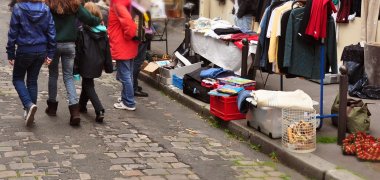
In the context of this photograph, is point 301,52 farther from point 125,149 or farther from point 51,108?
point 51,108

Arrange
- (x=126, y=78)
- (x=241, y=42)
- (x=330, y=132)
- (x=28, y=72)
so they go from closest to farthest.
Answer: (x=330, y=132), (x=28, y=72), (x=126, y=78), (x=241, y=42)

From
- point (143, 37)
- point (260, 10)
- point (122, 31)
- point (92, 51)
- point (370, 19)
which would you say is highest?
point (260, 10)

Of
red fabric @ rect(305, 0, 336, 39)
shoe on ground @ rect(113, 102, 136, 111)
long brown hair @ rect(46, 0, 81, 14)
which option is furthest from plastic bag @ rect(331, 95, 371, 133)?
long brown hair @ rect(46, 0, 81, 14)

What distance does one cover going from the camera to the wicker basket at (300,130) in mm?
6328

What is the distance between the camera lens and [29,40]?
7020 millimetres

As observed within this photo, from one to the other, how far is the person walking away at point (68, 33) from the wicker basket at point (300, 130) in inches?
105

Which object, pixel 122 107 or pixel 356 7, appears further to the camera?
pixel 356 7

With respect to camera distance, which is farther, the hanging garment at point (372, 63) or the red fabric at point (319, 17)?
the hanging garment at point (372, 63)

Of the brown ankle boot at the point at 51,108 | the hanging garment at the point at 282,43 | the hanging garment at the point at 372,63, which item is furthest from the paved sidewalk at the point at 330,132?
the brown ankle boot at the point at 51,108

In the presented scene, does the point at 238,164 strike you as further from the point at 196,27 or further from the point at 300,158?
the point at 196,27

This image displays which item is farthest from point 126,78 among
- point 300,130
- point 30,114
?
point 300,130

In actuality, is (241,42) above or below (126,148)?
above

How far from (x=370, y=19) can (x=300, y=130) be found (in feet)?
13.8

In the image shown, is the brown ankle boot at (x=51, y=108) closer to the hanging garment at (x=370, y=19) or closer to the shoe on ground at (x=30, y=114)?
the shoe on ground at (x=30, y=114)
